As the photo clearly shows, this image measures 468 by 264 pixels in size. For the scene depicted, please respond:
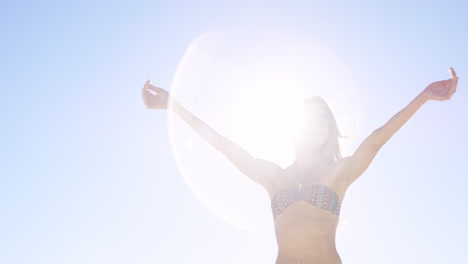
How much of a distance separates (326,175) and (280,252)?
3.70ft

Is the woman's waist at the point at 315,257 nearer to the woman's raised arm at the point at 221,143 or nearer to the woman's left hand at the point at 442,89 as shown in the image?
the woman's raised arm at the point at 221,143

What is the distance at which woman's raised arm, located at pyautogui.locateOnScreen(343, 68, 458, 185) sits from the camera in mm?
4586

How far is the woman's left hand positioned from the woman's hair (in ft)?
5.27

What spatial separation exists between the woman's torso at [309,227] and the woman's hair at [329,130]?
40 centimetres

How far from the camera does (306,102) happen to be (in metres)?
6.13

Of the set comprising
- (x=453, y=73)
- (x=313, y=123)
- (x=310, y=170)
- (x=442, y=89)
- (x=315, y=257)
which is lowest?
(x=315, y=257)

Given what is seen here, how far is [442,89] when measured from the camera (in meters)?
4.60

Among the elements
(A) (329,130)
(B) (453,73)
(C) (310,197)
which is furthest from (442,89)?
(C) (310,197)

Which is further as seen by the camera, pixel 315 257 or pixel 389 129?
pixel 315 257

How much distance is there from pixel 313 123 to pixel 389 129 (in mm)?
1329

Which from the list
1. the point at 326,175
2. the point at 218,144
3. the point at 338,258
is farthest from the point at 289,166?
the point at 338,258

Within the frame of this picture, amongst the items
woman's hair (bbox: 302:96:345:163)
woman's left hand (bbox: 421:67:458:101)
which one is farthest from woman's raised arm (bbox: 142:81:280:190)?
woman's left hand (bbox: 421:67:458:101)

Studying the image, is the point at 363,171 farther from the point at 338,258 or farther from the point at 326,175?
the point at 338,258

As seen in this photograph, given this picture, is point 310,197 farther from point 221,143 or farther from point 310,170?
point 221,143
